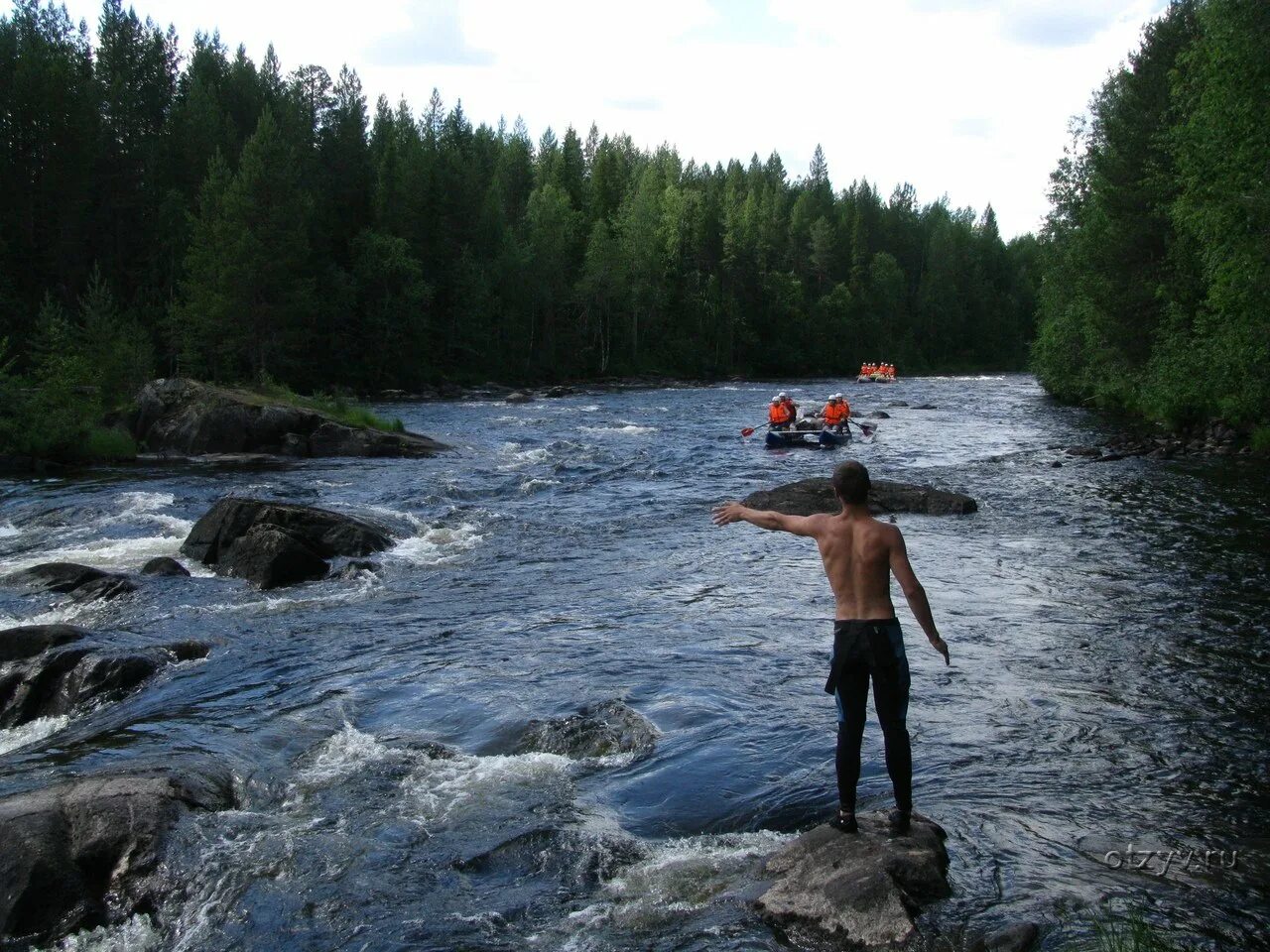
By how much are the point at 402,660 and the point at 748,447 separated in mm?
22953

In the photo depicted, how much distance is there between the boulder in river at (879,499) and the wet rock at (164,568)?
32.8 feet

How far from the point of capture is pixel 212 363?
1875 inches

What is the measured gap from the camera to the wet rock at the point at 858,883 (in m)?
5.65

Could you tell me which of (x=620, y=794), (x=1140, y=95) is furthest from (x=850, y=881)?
(x=1140, y=95)

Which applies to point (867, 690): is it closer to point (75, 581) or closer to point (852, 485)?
point (852, 485)

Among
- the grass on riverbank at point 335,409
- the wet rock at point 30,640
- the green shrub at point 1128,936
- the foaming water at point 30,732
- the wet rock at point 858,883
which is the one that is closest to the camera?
the green shrub at point 1128,936

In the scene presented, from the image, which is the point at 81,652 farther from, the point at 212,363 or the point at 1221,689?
the point at 212,363

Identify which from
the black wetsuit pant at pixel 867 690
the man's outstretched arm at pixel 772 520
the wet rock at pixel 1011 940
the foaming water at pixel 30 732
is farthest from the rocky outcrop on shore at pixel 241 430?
the wet rock at pixel 1011 940

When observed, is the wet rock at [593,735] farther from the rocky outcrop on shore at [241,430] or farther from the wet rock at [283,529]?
the rocky outcrop on shore at [241,430]

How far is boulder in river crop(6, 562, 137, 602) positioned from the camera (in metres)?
14.2

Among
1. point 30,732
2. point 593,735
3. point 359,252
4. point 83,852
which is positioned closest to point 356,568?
point 30,732

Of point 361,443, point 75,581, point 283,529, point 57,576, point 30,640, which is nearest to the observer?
point 30,640

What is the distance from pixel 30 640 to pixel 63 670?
936mm

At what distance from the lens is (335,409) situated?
113 ft
